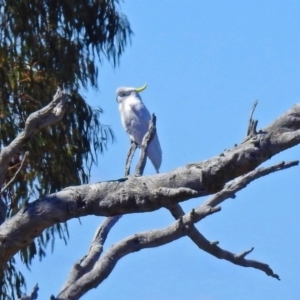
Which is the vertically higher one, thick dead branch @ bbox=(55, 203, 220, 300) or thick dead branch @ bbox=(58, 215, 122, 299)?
thick dead branch @ bbox=(58, 215, 122, 299)

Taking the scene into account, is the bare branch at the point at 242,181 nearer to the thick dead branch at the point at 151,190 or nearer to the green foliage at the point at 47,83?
the thick dead branch at the point at 151,190

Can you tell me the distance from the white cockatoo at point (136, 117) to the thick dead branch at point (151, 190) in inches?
180

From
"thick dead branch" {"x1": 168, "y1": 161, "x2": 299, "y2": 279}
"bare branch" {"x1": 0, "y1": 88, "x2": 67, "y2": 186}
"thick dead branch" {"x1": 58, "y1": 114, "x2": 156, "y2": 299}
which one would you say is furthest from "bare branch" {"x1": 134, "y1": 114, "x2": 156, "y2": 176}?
"bare branch" {"x1": 0, "y1": 88, "x2": 67, "y2": 186}

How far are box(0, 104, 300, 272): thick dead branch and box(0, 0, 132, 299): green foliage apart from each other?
372 centimetres

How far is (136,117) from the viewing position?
8102 mm

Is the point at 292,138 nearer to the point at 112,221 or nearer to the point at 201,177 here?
the point at 201,177

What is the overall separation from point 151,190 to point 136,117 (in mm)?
5355

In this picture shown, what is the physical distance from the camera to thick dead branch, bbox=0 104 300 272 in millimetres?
2686

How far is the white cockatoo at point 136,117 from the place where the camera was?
7723 mm

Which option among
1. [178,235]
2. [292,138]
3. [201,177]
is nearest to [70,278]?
[178,235]

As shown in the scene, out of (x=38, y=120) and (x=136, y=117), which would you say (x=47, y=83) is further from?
(x=38, y=120)

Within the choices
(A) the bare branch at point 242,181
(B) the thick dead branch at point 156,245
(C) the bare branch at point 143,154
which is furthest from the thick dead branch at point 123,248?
(C) the bare branch at point 143,154

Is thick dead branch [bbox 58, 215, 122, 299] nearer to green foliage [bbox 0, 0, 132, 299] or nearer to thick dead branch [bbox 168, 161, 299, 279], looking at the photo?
thick dead branch [bbox 168, 161, 299, 279]

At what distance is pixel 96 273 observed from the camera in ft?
10.5
